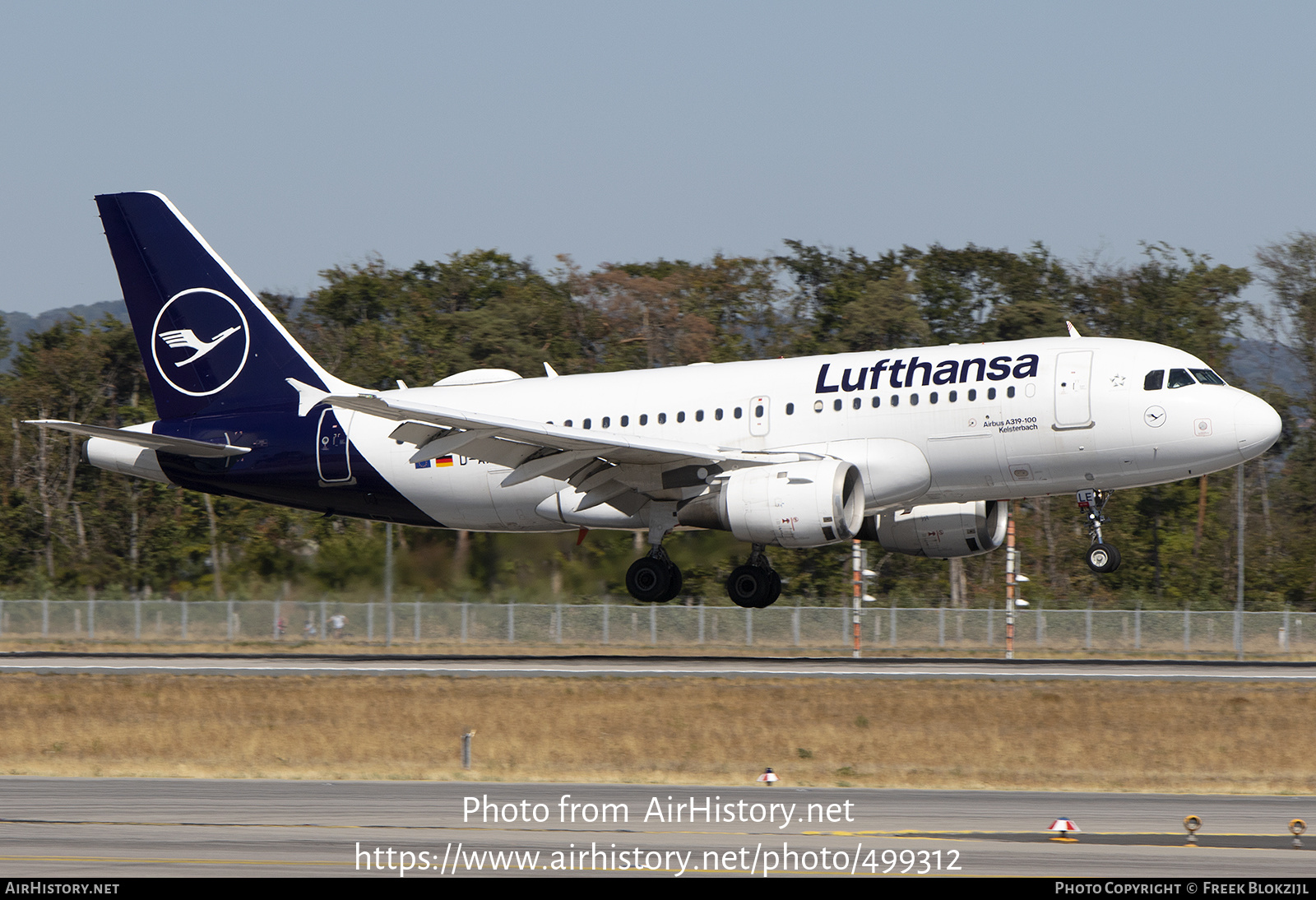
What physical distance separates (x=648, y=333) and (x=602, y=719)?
47.6 metres

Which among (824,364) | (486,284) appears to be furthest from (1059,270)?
(824,364)

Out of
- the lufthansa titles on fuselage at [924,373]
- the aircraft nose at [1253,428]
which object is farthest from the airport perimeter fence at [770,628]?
the aircraft nose at [1253,428]

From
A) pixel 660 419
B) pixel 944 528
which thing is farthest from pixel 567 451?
pixel 944 528

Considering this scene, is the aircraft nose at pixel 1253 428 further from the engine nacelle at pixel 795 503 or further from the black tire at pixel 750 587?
the black tire at pixel 750 587

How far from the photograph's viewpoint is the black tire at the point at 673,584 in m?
34.9

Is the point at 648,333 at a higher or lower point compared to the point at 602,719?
higher

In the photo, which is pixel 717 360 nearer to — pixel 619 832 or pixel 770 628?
pixel 770 628

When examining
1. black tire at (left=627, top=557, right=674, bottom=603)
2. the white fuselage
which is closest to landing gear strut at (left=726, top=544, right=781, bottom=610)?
black tire at (left=627, top=557, right=674, bottom=603)

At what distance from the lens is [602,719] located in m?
31.3

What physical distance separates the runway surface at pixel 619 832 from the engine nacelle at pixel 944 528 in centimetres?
1332

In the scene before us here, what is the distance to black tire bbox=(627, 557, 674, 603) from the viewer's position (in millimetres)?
34938

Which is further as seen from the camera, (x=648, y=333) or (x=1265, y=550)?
(x=648, y=333)

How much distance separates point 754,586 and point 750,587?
99 millimetres

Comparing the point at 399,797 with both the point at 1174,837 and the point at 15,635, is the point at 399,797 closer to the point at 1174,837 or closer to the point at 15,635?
the point at 1174,837
